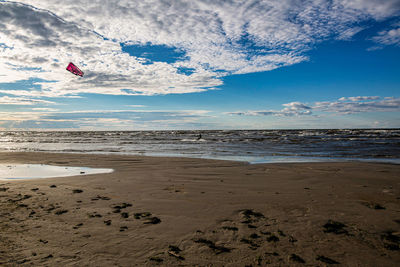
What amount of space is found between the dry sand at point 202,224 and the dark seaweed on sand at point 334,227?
19mm

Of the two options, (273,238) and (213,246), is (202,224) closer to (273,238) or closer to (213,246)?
(213,246)

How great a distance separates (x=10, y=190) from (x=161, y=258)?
717cm

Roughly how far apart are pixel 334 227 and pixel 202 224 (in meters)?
2.67

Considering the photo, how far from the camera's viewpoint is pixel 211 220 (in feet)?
17.9

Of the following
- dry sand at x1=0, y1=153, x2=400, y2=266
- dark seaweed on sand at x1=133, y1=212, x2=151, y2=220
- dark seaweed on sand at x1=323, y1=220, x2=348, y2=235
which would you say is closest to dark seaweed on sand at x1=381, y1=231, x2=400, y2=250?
dry sand at x1=0, y1=153, x2=400, y2=266

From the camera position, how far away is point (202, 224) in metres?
5.23

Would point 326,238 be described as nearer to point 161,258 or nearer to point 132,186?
point 161,258

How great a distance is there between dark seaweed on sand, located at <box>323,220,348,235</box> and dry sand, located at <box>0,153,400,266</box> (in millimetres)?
19

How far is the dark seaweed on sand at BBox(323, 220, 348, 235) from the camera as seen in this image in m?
4.75

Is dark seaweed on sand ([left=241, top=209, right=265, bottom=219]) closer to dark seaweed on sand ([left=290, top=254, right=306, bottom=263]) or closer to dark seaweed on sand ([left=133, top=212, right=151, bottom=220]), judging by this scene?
dark seaweed on sand ([left=290, top=254, right=306, bottom=263])

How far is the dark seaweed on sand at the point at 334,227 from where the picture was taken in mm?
4754

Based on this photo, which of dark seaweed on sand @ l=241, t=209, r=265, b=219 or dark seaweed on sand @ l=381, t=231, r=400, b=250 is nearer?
dark seaweed on sand @ l=381, t=231, r=400, b=250

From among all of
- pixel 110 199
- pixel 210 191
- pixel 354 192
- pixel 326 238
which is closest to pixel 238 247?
pixel 326 238

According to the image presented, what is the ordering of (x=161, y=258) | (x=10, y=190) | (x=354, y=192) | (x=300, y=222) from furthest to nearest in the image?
(x=10, y=190) → (x=354, y=192) → (x=300, y=222) → (x=161, y=258)
